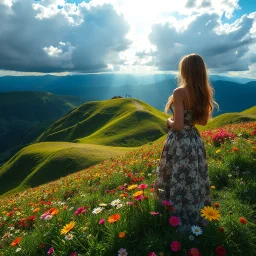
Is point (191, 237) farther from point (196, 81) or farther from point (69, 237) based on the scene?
point (196, 81)

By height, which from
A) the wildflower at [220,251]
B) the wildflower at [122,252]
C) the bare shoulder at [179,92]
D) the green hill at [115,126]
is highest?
the bare shoulder at [179,92]

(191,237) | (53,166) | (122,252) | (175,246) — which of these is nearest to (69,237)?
(122,252)

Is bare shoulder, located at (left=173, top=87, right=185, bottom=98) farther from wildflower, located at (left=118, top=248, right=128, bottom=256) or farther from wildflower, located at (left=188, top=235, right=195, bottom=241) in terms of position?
wildflower, located at (left=118, top=248, right=128, bottom=256)

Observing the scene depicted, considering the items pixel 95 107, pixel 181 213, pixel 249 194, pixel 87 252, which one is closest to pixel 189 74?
pixel 181 213

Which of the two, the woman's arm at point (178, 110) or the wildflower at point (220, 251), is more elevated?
the woman's arm at point (178, 110)

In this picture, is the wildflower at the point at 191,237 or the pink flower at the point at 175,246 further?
the wildflower at the point at 191,237

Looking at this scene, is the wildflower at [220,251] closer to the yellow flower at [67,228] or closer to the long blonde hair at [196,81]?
the yellow flower at [67,228]

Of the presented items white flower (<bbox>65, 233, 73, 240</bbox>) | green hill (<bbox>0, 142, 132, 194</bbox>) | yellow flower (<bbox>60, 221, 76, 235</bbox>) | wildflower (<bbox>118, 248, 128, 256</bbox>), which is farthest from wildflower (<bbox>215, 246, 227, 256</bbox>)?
green hill (<bbox>0, 142, 132, 194</bbox>)

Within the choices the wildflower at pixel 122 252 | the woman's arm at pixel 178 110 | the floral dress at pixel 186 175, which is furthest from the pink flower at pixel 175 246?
the woman's arm at pixel 178 110

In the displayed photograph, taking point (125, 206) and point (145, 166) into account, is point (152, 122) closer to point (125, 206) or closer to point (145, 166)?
point (145, 166)

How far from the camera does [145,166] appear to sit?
1188 centimetres

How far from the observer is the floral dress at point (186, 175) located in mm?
5920

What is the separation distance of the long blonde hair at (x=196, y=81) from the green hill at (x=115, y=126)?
215ft

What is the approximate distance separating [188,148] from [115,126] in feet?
271
